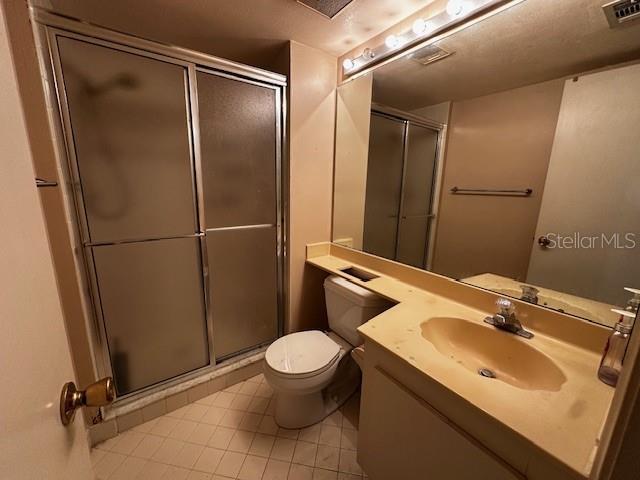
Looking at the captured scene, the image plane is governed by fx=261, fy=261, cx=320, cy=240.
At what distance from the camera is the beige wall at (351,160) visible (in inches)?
69.6

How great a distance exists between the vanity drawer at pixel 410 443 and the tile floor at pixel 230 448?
1.05ft

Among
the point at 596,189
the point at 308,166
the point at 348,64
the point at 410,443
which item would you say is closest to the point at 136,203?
the point at 308,166

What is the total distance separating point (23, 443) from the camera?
34 cm

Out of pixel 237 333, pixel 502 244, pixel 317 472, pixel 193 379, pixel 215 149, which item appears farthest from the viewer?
A: pixel 237 333

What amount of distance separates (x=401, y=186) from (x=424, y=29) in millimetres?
797

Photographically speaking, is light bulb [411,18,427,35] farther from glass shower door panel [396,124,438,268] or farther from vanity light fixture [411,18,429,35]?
glass shower door panel [396,124,438,268]

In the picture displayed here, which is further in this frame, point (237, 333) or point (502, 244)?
point (237, 333)

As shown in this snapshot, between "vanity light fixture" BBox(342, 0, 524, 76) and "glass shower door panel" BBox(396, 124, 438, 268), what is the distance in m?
0.41

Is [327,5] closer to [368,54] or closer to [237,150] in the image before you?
[368,54]

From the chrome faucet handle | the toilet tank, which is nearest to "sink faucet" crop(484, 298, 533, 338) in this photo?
the chrome faucet handle

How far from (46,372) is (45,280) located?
0.15 metres

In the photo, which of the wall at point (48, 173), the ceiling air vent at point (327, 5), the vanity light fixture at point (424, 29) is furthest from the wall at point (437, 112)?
the wall at point (48, 173)

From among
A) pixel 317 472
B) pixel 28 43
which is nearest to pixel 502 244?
pixel 317 472

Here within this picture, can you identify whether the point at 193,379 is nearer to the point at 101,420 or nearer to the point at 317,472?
the point at 101,420
